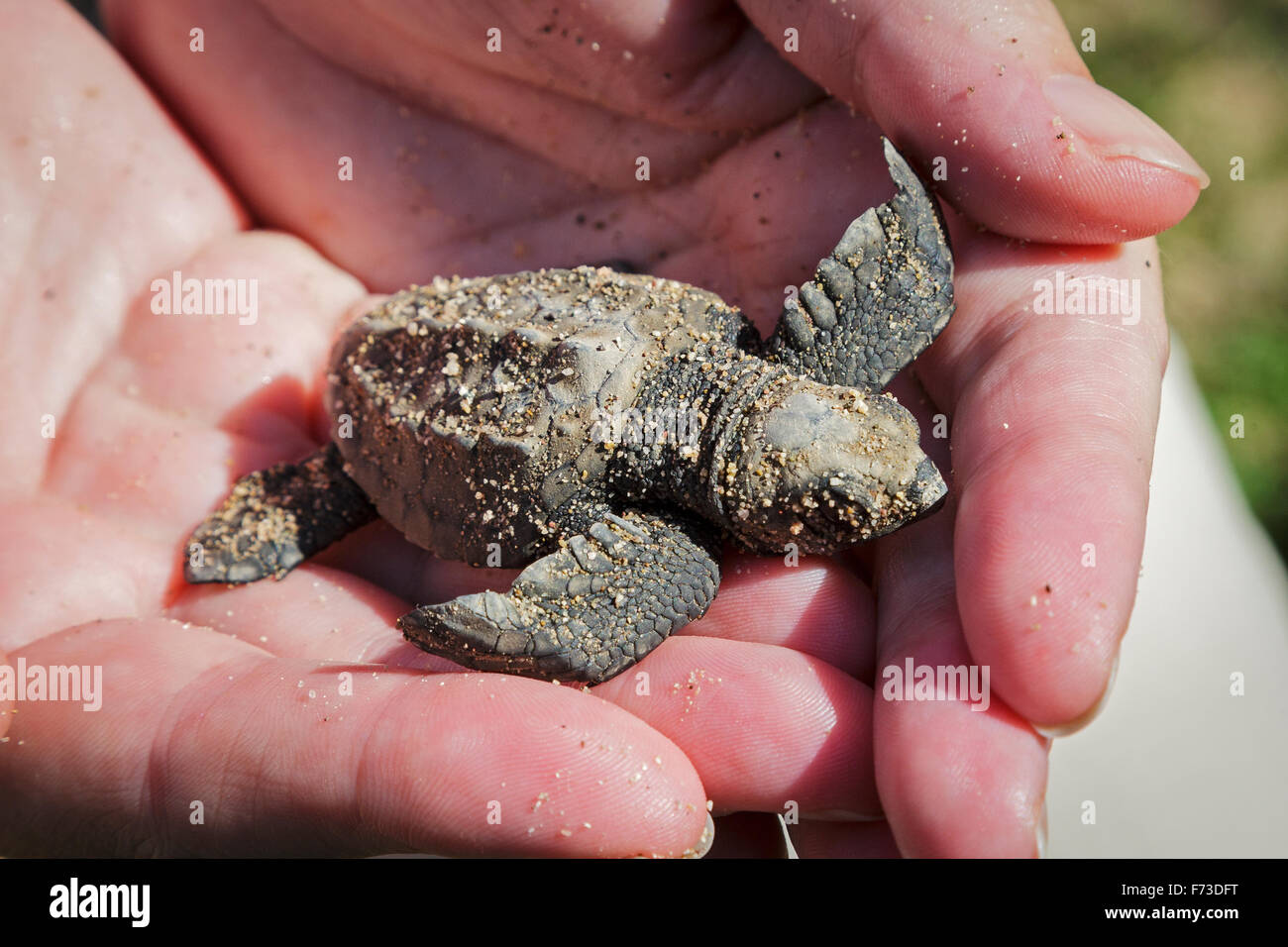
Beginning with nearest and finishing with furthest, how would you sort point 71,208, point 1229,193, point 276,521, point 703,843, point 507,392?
point 703,843, point 507,392, point 276,521, point 71,208, point 1229,193

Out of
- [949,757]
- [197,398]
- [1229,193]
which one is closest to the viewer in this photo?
[949,757]

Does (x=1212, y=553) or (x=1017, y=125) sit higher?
(x=1017, y=125)

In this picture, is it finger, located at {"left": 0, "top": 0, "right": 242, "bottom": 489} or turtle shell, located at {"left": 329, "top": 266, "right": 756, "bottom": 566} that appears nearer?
turtle shell, located at {"left": 329, "top": 266, "right": 756, "bottom": 566}

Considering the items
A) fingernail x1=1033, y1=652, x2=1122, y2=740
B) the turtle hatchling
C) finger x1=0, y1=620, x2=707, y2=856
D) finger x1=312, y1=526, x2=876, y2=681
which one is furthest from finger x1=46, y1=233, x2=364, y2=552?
fingernail x1=1033, y1=652, x2=1122, y2=740

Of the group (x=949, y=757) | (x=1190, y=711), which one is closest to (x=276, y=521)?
(x=949, y=757)

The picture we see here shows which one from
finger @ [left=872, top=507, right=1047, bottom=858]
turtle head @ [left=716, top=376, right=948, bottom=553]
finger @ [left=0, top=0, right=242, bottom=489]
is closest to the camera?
finger @ [left=872, top=507, right=1047, bottom=858]

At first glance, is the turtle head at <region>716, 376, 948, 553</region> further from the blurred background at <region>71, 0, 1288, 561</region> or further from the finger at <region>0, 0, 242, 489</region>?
the blurred background at <region>71, 0, 1288, 561</region>

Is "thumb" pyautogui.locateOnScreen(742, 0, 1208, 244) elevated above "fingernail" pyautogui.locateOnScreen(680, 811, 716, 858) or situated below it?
above

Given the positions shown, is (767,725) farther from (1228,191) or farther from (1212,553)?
(1228,191)
